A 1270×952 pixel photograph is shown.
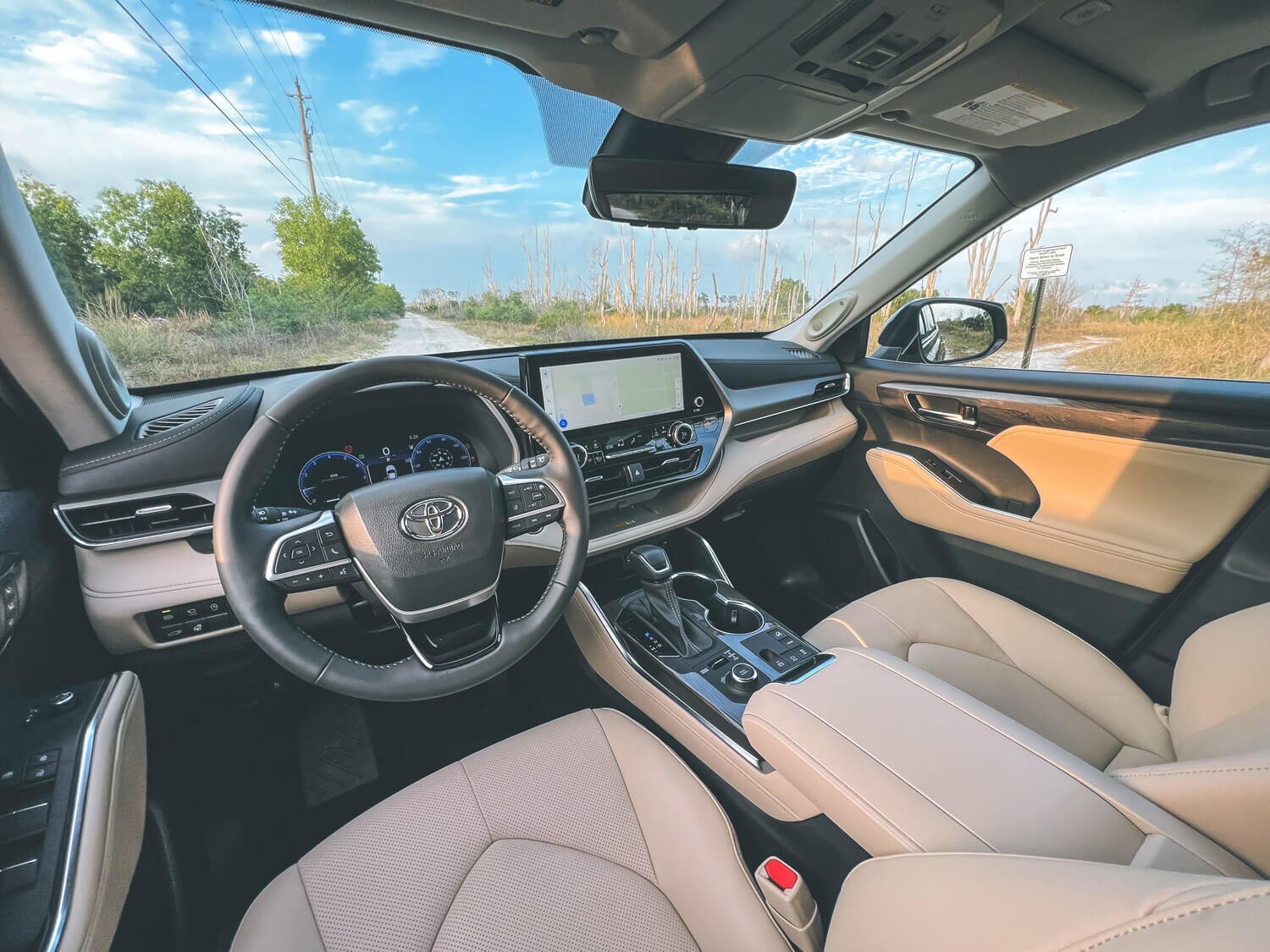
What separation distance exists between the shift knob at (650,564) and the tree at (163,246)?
1.31m

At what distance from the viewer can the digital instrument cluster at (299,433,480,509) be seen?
1463 mm

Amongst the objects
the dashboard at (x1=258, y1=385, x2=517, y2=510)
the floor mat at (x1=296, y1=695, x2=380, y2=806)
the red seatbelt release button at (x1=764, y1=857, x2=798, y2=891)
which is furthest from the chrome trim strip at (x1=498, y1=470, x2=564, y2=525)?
the floor mat at (x1=296, y1=695, x2=380, y2=806)

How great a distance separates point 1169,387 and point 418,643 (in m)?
2.15

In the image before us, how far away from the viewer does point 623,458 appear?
6.41 ft

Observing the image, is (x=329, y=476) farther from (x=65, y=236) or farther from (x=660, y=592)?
(x=660, y=592)

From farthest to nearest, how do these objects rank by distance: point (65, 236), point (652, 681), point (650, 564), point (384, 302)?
point (650, 564) → point (384, 302) → point (652, 681) → point (65, 236)

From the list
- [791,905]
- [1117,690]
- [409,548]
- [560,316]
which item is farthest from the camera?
[560,316]

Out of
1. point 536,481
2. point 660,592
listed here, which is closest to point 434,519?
point 536,481

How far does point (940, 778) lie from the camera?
829mm

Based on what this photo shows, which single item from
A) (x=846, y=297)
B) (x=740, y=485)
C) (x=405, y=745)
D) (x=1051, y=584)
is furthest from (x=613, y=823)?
(x=846, y=297)

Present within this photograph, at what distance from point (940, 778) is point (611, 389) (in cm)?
142

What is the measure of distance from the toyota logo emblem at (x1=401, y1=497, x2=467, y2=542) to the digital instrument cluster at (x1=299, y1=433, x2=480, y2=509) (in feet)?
0.91

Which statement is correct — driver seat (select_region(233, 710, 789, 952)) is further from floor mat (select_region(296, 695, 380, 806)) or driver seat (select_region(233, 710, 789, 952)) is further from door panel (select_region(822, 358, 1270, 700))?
door panel (select_region(822, 358, 1270, 700))

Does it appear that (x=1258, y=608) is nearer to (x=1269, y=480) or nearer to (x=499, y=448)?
(x=1269, y=480)
